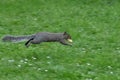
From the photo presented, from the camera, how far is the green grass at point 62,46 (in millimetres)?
10203

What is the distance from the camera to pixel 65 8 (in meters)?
22.3

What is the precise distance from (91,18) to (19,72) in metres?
10.2

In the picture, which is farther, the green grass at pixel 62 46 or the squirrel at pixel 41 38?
the squirrel at pixel 41 38

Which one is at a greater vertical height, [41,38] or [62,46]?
[62,46]

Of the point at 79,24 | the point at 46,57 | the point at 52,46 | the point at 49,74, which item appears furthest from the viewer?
the point at 79,24

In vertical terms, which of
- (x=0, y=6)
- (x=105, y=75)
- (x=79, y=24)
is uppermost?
(x=0, y=6)

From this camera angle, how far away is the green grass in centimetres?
1020

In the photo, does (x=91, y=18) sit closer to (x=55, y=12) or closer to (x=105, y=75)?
(x=55, y=12)

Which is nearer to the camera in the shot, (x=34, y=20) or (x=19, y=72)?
(x=19, y=72)

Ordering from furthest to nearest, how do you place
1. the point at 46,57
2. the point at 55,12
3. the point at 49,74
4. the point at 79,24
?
the point at 55,12 → the point at 79,24 → the point at 46,57 → the point at 49,74

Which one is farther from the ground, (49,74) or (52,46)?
(52,46)

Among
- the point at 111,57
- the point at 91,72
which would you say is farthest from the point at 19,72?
the point at 111,57

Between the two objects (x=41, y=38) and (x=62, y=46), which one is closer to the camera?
(x=41, y=38)

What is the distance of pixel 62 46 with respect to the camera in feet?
43.7
